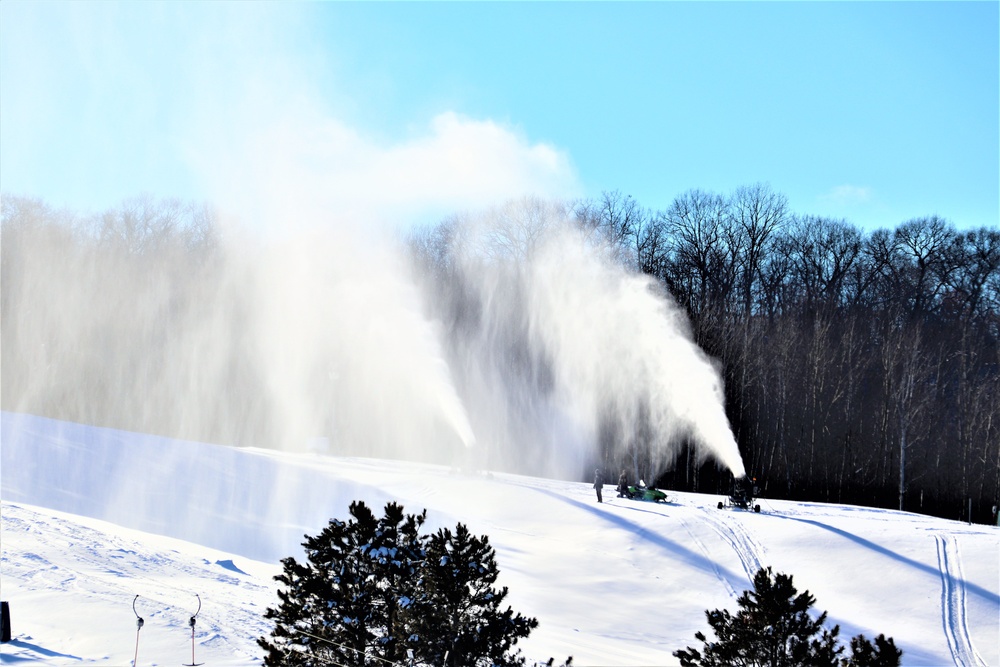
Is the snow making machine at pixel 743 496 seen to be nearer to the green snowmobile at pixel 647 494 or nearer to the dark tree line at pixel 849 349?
the green snowmobile at pixel 647 494

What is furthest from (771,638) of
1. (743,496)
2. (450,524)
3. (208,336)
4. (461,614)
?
(208,336)

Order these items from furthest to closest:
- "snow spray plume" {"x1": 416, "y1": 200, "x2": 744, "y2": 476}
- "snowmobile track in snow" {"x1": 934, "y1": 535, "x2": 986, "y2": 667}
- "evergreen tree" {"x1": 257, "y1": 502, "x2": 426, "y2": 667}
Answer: "snow spray plume" {"x1": 416, "y1": 200, "x2": 744, "y2": 476} < "snowmobile track in snow" {"x1": 934, "y1": 535, "x2": 986, "y2": 667} < "evergreen tree" {"x1": 257, "y1": 502, "x2": 426, "y2": 667}

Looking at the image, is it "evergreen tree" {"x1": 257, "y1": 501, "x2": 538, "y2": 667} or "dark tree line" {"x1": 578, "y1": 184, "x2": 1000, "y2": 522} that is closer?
"evergreen tree" {"x1": 257, "y1": 501, "x2": 538, "y2": 667}

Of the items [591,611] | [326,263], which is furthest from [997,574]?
[326,263]

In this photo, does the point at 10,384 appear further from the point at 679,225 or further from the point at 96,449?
the point at 679,225

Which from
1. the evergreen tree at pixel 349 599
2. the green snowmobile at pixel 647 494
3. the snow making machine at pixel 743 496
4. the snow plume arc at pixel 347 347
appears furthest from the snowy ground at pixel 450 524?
the snow plume arc at pixel 347 347

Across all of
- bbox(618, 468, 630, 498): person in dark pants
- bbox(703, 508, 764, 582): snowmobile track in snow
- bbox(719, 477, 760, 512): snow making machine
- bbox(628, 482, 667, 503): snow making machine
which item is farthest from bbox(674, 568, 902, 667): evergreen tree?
bbox(618, 468, 630, 498): person in dark pants

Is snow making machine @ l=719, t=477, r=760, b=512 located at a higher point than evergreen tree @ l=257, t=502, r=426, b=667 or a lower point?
higher

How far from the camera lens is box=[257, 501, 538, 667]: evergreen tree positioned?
30.0ft

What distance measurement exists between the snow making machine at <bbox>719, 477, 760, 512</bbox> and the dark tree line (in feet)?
49.0

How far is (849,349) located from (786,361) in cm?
350

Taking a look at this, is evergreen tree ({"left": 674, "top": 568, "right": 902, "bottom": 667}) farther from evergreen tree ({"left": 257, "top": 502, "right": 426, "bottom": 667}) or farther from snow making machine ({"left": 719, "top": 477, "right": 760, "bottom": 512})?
snow making machine ({"left": 719, "top": 477, "right": 760, "bottom": 512})

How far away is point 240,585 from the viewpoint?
1631 cm

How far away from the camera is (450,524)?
83.6 ft
